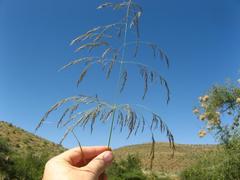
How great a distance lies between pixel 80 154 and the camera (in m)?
1.86

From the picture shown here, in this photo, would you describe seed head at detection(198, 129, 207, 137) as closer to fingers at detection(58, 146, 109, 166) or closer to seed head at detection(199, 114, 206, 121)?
seed head at detection(199, 114, 206, 121)

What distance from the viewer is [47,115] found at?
4.89 feet

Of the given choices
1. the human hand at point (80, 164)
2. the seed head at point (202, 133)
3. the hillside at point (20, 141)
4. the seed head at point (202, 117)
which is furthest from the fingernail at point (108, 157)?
the hillside at point (20, 141)

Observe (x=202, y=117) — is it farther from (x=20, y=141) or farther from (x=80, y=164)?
(x=20, y=141)

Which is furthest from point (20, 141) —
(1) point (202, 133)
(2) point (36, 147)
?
(1) point (202, 133)

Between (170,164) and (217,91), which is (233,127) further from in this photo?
(170,164)

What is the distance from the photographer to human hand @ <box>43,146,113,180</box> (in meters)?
1.61

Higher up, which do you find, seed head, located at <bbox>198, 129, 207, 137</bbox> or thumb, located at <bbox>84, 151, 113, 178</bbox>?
seed head, located at <bbox>198, 129, 207, 137</bbox>

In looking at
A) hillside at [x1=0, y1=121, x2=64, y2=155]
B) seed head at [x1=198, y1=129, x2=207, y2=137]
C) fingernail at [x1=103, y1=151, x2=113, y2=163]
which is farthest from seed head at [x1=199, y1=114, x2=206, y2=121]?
hillside at [x1=0, y1=121, x2=64, y2=155]

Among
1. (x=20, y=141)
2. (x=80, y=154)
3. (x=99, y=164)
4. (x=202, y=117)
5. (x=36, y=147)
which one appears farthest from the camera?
(x=36, y=147)

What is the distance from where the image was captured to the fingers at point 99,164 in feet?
5.39

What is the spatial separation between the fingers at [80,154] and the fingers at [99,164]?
0.09 meters

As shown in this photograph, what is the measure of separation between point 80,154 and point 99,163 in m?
0.21

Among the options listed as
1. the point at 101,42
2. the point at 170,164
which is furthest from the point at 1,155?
the point at 170,164
